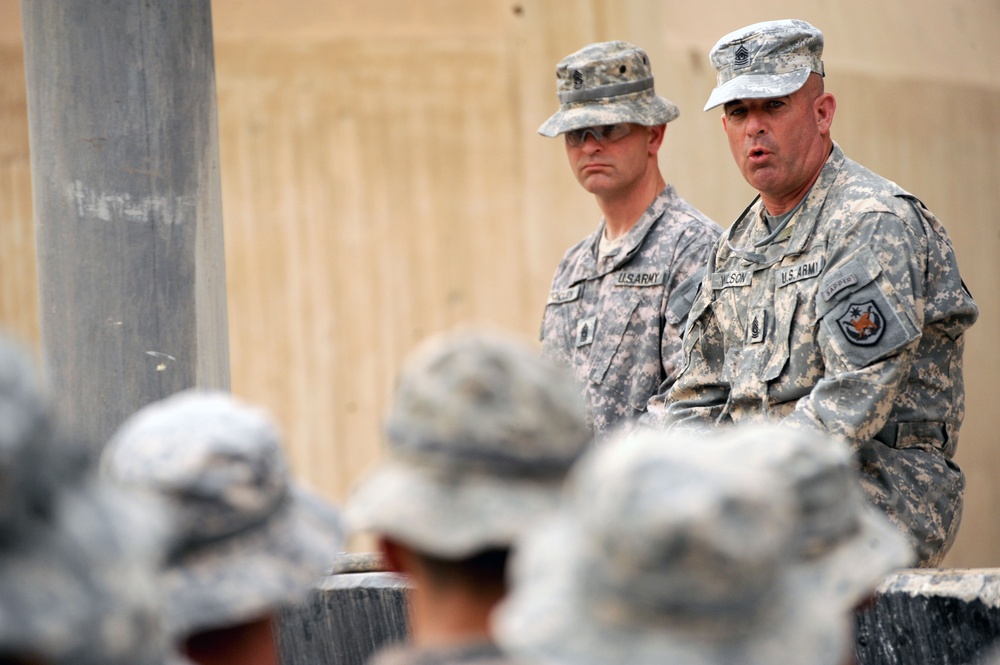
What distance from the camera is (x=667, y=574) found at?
151 cm

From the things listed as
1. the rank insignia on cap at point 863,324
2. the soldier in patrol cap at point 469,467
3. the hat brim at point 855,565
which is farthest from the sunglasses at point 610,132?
the soldier in patrol cap at point 469,467

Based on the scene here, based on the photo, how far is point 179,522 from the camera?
6.81 feet

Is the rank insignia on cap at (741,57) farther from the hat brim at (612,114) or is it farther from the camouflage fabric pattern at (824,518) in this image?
the camouflage fabric pattern at (824,518)

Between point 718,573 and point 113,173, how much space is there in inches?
122

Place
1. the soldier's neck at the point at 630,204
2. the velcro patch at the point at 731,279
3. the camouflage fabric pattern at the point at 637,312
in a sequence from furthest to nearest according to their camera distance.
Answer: the soldier's neck at the point at 630,204 < the camouflage fabric pattern at the point at 637,312 < the velcro patch at the point at 731,279

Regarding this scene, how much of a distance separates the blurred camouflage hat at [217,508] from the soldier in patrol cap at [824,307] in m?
1.83

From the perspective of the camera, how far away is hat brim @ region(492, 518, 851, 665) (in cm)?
154

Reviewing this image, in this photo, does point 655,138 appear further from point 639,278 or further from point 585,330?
point 585,330

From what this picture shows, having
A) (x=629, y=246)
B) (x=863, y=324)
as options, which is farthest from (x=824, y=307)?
(x=629, y=246)

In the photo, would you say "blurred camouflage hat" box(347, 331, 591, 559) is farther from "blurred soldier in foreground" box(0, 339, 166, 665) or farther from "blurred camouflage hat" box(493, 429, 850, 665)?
"blurred soldier in foreground" box(0, 339, 166, 665)

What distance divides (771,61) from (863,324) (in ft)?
2.86

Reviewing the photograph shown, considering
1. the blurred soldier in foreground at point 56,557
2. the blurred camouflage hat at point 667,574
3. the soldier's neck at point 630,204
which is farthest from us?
the soldier's neck at point 630,204

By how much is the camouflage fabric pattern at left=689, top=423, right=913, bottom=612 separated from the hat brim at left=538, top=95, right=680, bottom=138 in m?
2.99

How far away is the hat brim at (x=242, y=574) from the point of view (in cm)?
203
